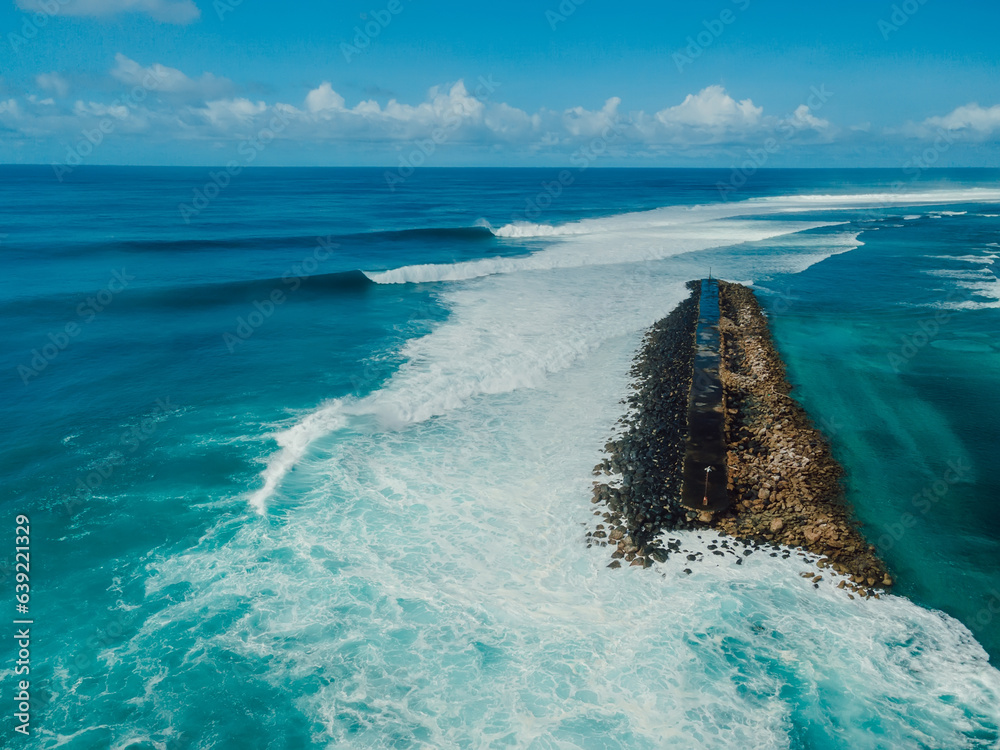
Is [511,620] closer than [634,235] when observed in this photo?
Yes

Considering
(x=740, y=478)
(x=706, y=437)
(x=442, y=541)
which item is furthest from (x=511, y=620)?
(x=706, y=437)

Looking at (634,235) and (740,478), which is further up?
(634,235)

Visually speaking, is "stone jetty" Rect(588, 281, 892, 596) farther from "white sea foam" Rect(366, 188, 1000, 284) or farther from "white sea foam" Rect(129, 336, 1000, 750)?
"white sea foam" Rect(366, 188, 1000, 284)

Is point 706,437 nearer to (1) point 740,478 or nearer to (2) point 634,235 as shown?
(1) point 740,478

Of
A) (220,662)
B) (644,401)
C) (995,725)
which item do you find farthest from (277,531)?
(995,725)

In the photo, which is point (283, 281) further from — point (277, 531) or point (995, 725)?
point (995, 725)
